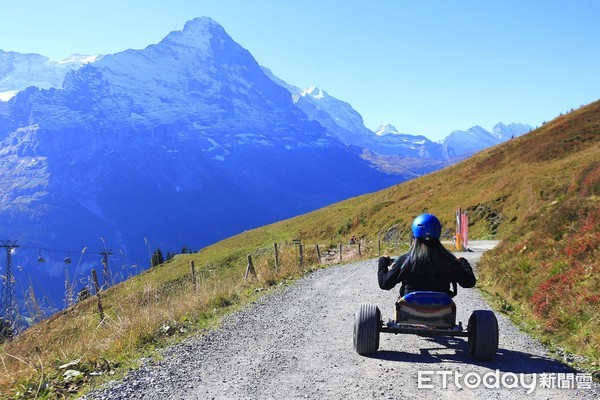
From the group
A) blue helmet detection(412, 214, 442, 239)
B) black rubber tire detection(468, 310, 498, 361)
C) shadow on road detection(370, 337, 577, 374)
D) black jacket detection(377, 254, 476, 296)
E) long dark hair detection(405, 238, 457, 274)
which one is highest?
blue helmet detection(412, 214, 442, 239)

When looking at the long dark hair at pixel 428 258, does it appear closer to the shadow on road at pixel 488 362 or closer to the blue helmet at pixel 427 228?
the blue helmet at pixel 427 228

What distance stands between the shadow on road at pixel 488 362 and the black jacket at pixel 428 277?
1.06 m

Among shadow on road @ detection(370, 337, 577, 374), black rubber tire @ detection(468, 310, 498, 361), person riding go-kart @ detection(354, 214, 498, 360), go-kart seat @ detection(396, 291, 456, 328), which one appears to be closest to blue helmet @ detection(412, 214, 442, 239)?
person riding go-kart @ detection(354, 214, 498, 360)

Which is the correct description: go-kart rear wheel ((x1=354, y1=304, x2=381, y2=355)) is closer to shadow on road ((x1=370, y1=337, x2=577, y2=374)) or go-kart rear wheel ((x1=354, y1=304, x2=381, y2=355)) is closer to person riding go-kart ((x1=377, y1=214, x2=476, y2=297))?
shadow on road ((x1=370, y1=337, x2=577, y2=374))

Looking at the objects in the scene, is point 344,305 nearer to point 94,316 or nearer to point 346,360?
point 346,360

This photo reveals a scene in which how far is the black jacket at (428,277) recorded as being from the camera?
26.1ft

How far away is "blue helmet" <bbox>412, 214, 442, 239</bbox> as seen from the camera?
800cm

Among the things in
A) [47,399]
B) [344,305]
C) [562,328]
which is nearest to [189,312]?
[344,305]

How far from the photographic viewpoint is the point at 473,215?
50.2m

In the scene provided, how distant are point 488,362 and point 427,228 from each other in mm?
2332

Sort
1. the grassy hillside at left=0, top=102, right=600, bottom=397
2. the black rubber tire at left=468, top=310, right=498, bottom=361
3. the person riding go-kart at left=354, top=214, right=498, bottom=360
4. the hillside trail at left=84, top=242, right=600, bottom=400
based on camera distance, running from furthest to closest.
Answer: the grassy hillside at left=0, top=102, right=600, bottom=397, the person riding go-kart at left=354, top=214, right=498, bottom=360, the black rubber tire at left=468, top=310, right=498, bottom=361, the hillside trail at left=84, top=242, right=600, bottom=400

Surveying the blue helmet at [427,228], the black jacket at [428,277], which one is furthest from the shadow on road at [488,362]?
the blue helmet at [427,228]

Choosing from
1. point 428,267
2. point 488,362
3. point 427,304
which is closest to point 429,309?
point 427,304

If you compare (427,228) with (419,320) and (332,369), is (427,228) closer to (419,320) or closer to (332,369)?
(419,320)
